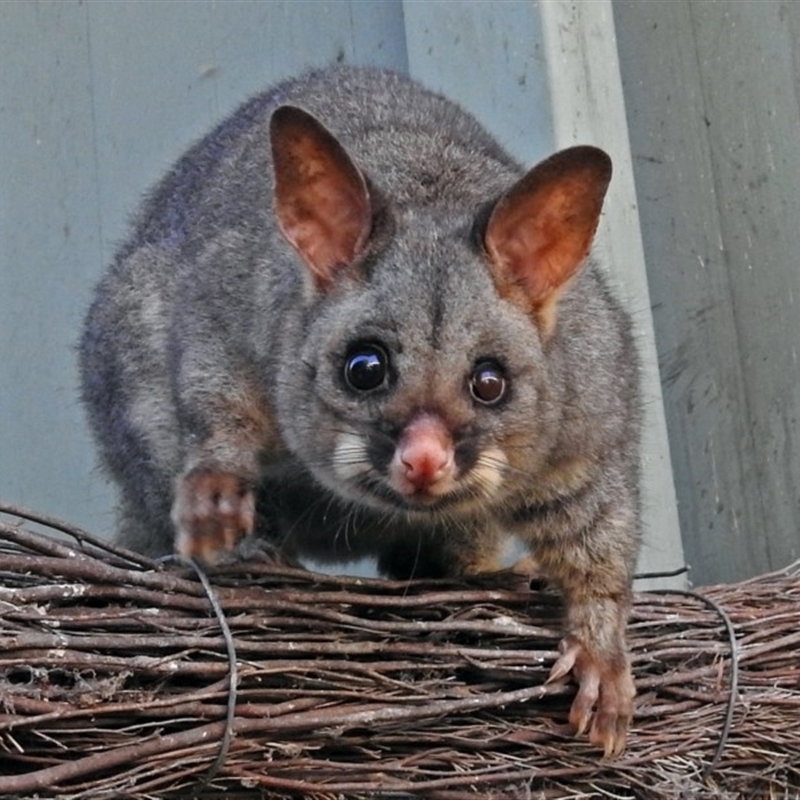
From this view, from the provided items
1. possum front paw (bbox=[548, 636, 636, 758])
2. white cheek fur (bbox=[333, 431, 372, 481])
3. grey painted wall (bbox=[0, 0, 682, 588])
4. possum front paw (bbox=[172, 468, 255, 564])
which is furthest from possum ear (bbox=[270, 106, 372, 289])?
grey painted wall (bbox=[0, 0, 682, 588])

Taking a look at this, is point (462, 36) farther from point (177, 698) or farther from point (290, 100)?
point (177, 698)

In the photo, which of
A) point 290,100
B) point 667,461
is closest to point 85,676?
point 290,100

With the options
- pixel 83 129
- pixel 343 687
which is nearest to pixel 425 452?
pixel 343 687

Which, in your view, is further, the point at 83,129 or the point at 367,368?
the point at 83,129

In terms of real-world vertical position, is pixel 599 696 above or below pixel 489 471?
below

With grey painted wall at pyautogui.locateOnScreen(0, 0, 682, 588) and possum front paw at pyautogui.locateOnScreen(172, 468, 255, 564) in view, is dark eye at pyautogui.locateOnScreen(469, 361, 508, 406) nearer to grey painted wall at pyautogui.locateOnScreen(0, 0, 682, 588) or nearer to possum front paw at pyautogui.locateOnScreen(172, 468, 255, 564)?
possum front paw at pyautogui.locateOnScreen(172, 468, 255, 564)

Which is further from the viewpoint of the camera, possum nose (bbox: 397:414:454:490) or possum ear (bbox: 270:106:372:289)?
possum ear (bbox: 270:106:372:289)

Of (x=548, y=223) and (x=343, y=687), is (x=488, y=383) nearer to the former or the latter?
(x=548, y=223)
